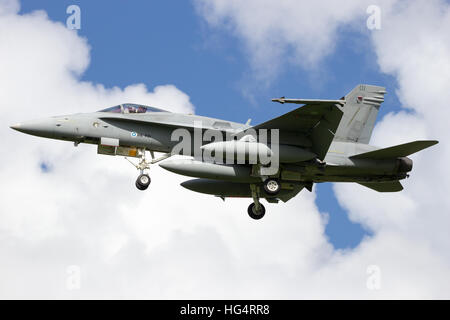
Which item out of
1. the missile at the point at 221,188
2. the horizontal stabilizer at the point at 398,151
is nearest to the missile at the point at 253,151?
the horizontal stabilizer at the point at 398,151

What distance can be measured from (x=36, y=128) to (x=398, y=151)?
11661 millimetres

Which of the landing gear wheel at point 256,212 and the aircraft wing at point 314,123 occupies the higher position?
the aircraft wing at point 314,123

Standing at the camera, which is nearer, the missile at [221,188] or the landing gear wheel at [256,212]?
the missile at [221,188]

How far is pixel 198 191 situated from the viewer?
92.2ft

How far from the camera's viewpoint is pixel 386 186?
27734mm

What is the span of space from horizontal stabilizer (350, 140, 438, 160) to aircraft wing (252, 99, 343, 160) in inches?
53.8

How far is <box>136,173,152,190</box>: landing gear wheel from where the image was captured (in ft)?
82.5

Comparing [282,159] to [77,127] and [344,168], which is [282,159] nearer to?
[344,168]

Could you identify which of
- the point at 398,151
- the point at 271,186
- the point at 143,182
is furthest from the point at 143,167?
the point at 398,151

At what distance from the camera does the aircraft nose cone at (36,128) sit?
25156 millimetres

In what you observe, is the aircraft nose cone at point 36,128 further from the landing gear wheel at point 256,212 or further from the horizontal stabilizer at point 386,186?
the horizontal stabilizer at point 386,186

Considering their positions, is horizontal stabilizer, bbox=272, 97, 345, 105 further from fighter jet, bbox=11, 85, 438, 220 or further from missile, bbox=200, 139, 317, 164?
missile, bbox=200, 139, 317, 164

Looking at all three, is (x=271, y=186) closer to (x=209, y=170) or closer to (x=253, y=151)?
(x=253, y=151)

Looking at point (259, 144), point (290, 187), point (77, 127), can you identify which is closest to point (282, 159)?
point (259, 144)
